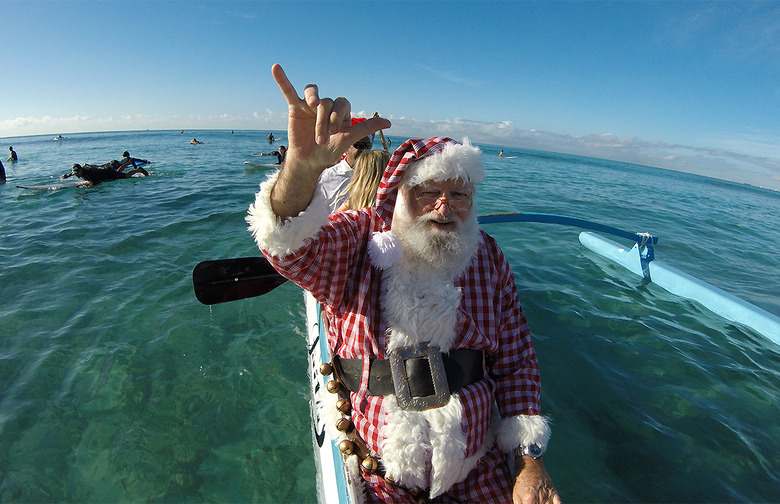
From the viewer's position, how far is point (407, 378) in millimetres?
1520

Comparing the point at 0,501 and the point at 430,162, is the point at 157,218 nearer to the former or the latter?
the point at 0,501

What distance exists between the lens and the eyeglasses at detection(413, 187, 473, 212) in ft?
5.22

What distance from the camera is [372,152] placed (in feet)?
10.0

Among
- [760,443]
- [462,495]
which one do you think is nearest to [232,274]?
[462,495]

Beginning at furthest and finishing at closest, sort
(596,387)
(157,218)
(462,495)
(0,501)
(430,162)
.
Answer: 1. (157,218)
2. (596,387)
3. (0,501)
4. (462,495)
5. (430,162)

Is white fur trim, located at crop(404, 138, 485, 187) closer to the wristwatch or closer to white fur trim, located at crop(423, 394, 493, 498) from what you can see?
white fur trim, located at crop(423, 394, 493, 498)

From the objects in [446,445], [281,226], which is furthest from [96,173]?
[446,445]

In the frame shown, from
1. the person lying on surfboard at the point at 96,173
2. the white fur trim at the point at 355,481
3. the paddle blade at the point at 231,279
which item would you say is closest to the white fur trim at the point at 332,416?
the white fur trim at the point at 355,481

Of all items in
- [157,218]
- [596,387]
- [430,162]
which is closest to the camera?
[430,162]

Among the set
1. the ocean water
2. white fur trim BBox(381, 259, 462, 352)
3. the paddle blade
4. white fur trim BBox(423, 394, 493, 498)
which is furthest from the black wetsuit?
white fur trim BBox(423, 394, 493, 498)

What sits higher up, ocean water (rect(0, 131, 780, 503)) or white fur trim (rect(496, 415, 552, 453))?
white fur trim (rect(496, 415, 552, 453))

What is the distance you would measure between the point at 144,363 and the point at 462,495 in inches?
126

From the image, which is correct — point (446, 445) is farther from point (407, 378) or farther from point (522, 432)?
point (522, 432)

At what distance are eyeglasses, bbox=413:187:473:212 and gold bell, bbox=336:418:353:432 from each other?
1.11 meters
